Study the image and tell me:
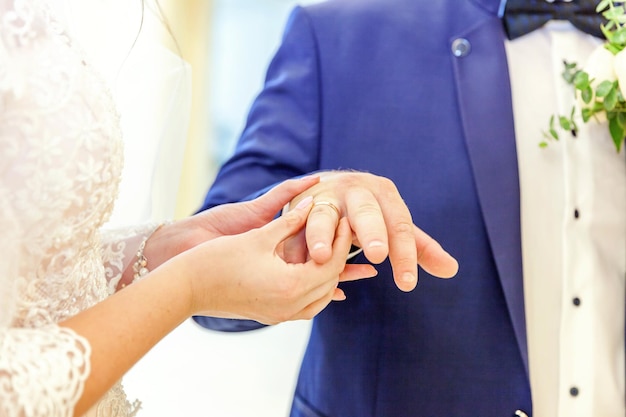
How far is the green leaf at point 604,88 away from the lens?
137cm

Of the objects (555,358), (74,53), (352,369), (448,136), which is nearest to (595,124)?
(448,136)

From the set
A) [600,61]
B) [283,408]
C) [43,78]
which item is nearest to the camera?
[43,78]

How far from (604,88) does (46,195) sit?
3.22 feet

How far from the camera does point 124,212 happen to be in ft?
4.30

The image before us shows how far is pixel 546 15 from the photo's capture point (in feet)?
5.27

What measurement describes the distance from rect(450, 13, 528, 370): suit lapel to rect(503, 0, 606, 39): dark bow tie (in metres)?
0.03

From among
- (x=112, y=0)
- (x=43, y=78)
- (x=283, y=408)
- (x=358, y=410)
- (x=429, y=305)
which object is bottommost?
(x=283, y=408)

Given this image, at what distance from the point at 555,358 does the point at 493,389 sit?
15cm

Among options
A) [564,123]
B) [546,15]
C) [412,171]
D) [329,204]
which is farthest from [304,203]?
[546,15]

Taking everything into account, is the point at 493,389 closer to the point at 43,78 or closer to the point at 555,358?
the point at 555,358

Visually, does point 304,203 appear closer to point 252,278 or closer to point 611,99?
point 252,278

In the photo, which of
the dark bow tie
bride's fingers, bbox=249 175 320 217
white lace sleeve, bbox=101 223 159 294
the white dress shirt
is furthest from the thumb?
the dark bow tie

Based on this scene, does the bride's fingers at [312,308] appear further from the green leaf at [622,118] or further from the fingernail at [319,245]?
the green leaf at [622,118]

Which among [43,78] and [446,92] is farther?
[446,92]
